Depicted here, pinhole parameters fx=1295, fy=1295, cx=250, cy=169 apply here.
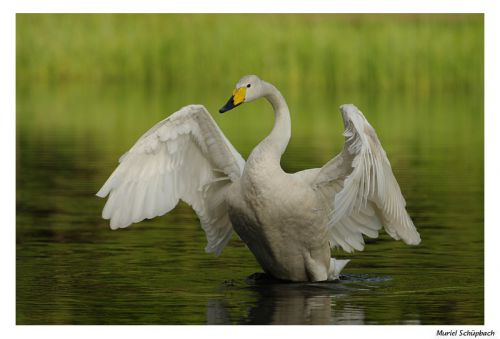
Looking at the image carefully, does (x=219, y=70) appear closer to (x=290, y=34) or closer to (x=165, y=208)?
(x=290, y=34)

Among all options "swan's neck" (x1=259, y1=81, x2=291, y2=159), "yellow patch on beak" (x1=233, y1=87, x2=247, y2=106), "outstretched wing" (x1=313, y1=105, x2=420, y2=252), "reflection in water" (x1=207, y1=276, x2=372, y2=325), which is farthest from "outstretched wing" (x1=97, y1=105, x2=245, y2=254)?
"reflection in water" (x1=207, y1=276, x2=372, y2=325)

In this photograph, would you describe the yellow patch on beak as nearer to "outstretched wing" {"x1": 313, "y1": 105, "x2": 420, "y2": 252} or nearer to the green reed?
"outstretched wing" {"x1": 313, "y1": 105, "x2": 420, "y2": 252}

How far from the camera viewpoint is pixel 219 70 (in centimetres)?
2939

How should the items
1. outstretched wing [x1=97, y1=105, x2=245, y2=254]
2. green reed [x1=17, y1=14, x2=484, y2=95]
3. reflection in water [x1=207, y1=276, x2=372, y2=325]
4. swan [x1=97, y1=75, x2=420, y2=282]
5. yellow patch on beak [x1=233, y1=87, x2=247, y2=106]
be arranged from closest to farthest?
reflection in water [x1=207, y1=276, x2=372, y2=325], swan [x1=97, y1=75, x2=420, y2=282], yellow patch on beak [x1=233, y1=87, x2=247, y2=106], outstretched wing [x1=97, y1=105, x2=245, y2=254], green reed [x1=17, y1=14, x2=484, y2=95]

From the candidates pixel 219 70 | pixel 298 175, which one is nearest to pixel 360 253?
pixel 298 175

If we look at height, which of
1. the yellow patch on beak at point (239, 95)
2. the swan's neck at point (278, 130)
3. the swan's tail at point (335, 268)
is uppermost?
the yellow patch on beak at point (239, 95)

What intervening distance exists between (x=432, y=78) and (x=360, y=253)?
1948cm

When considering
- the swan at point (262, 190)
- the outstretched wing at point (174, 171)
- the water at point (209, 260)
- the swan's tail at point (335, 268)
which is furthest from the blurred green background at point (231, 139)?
the outstretched wing at point (174, 171)

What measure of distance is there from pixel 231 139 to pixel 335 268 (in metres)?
10.6

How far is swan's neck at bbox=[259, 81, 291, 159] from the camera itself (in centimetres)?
959

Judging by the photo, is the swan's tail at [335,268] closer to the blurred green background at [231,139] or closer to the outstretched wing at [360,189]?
the blurred green background at [231,139]

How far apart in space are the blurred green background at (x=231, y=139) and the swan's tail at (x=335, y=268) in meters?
0.17

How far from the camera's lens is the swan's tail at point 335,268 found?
10133mm

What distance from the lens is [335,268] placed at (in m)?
10.2
